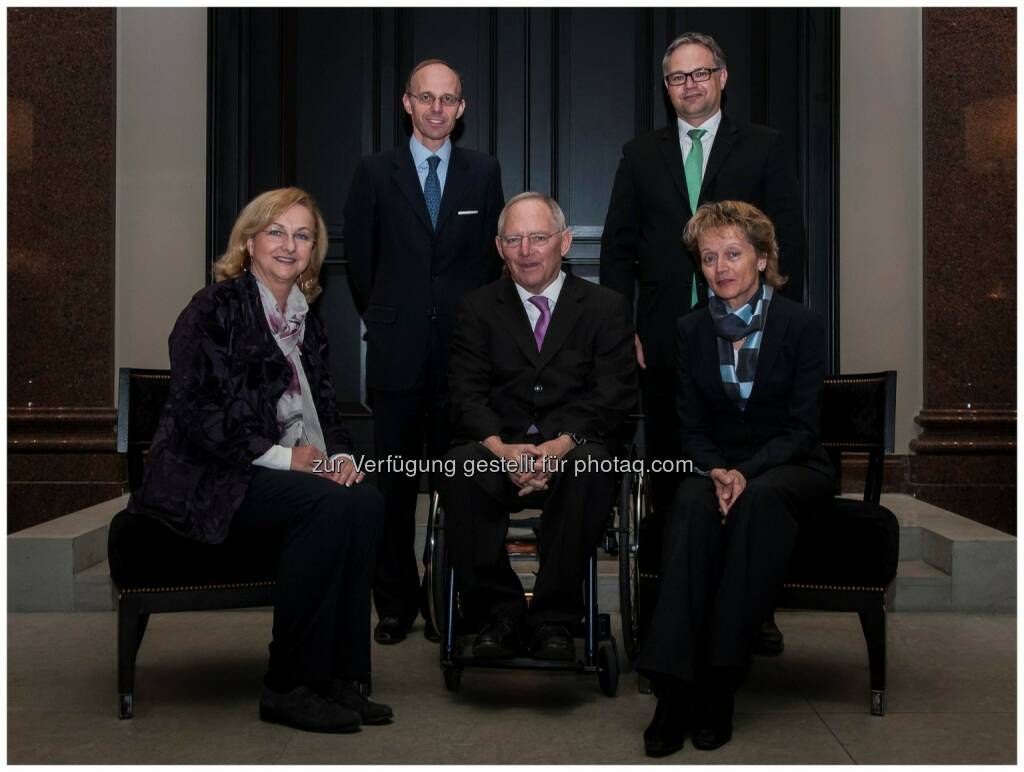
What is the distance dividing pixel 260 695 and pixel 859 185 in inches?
145

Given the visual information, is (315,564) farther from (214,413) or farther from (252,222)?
(252,222)

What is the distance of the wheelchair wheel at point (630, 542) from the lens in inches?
125

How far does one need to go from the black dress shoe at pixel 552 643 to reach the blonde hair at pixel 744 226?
1154mm

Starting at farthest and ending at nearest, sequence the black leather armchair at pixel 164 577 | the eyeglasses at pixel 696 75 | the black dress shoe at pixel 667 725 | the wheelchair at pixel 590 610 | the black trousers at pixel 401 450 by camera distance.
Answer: the black trousers at pixel 401 450, the eyeglasses at pixel 696 75, the wheelchair at pixel 590 610, the black leather armchair at pixel 164 577, the black dress shoe at pixel 667 725

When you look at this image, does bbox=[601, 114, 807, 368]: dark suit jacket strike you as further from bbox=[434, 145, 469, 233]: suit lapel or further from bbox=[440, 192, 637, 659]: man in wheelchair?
bbox=[434, 145, 469, 233]: suit lapel

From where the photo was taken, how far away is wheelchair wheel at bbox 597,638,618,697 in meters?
3.15

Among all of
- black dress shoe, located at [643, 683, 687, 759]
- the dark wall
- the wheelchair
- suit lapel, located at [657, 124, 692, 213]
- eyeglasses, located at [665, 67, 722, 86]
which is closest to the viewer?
black dress shoe, located at [643, 683, 687, 759]

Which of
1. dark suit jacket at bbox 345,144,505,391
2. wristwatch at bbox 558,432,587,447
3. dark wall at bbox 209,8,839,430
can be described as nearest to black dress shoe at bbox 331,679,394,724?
wristwatch at bbox 558,432,587,447

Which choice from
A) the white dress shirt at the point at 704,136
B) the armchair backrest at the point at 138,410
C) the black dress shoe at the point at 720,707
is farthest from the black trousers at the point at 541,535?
the white dress shirt at the point at 704,136

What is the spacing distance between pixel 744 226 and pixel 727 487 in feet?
2.48

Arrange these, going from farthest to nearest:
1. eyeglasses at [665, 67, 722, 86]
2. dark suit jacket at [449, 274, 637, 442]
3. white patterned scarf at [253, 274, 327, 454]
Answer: eyeglasses at [665, 67, 722, 86] → dark suit jacket at [449, 274, 637, 442] → white patterned scarf at [253, 274, 327, 454]

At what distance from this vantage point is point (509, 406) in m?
3.43

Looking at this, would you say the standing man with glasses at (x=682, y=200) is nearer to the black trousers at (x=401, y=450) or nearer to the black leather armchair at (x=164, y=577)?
the black trousers at (x=401, y=450)

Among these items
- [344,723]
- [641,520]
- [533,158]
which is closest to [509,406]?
[641,520]
